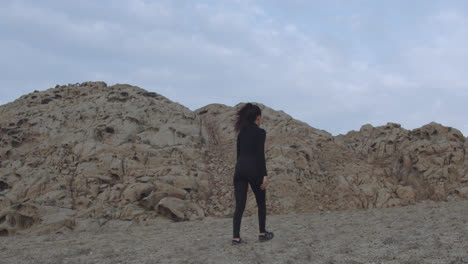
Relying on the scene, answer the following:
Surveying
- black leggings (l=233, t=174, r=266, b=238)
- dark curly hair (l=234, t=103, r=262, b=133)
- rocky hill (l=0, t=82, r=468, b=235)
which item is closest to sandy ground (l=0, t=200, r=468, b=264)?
black leggings (l=233, t=174, r=266, b=238)

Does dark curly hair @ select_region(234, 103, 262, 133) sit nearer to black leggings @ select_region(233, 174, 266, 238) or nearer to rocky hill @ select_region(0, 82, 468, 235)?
black leggings @ select_region(233, 174, 266, 238)

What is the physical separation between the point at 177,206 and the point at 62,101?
9.28 meters

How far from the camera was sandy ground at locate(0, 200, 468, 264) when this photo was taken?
4.52 m

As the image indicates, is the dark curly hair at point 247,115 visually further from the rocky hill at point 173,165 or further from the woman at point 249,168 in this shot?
the rocky hill at point 173,165

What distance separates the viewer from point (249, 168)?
5609 millimetres

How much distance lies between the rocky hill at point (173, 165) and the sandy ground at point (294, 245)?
2.73 meters

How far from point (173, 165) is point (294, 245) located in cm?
773

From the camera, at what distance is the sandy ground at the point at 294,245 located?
4.52m

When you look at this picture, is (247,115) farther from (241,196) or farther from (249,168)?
(241,196)

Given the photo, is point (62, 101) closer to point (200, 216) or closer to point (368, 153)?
point (200, 216)

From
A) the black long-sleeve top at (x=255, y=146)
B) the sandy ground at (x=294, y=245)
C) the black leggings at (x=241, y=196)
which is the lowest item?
the sandy ground at (x=294, y=245)

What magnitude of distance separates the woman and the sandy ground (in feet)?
1.43

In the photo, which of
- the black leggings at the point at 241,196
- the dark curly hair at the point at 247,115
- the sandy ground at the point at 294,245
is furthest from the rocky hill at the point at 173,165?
the dark curly hair at the point at 247,115

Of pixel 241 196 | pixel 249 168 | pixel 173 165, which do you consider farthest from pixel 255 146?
pixel 173 165
